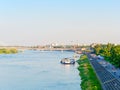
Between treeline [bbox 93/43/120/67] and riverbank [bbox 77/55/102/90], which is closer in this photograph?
riverbank [bbox 77/55/102/90]

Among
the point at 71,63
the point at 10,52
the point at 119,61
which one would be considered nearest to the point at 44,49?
the point at 10,52

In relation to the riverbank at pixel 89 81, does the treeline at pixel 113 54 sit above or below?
above

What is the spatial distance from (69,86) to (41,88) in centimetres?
211

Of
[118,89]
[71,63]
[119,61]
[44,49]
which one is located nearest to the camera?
[118,89]

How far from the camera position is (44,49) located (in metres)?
120

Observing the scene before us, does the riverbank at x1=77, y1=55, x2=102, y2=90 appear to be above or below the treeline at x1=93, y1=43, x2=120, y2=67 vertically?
below

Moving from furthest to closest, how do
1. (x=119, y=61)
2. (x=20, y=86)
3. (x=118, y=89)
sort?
(x=119, y=61)
(x=20, y=86)
(x=118, y=89)

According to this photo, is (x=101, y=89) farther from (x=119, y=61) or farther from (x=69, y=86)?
(x=119, y=61)

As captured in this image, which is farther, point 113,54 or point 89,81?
point 113,54

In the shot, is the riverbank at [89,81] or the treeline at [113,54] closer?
the riverbank at [89,81]

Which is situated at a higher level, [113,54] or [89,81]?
[113,54]

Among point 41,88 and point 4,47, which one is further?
point 4,47

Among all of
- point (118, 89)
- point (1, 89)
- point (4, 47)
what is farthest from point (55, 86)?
point (4, 47)

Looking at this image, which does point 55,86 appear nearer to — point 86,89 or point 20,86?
point 20,86
